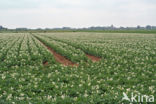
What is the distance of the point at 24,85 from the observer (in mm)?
7906

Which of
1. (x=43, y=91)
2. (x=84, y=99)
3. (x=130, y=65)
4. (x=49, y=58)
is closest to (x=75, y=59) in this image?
(x=49, y=58)

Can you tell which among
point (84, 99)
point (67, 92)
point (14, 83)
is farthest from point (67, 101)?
point (14, 83)

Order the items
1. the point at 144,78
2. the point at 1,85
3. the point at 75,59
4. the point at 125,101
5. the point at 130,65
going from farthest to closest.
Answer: the point at 75,59, the point at 130,65, the point at 144,78, the point at 1,85, the point at 125,101

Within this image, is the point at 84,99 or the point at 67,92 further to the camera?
the point at 67,92

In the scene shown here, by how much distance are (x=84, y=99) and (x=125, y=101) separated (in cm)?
130

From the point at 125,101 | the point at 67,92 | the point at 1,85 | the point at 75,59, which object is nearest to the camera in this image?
the point at 125,101

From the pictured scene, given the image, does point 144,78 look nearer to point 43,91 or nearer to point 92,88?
point 92,88

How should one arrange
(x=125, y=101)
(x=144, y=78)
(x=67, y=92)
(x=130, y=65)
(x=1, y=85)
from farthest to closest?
(x=130, y=65)
(x=144, y=78)
(x=1, y=85)
(x=67, y=92)
(x=125, y=101)

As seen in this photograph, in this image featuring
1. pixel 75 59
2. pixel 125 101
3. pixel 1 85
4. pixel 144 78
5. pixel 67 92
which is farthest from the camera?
pixel 75 59

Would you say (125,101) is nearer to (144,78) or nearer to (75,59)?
(144,78)

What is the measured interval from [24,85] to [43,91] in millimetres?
1358

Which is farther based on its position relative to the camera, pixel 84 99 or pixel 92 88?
pixel 92 88

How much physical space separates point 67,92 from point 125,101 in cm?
234

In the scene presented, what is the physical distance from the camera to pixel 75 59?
14.0 meters
